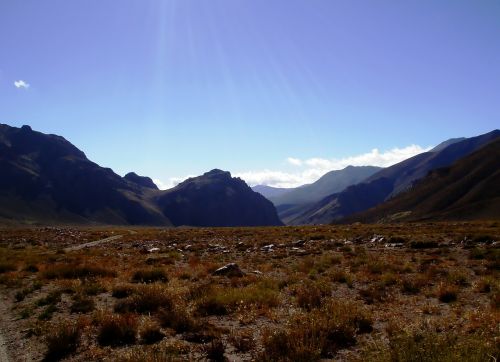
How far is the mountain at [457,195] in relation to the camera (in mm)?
131500

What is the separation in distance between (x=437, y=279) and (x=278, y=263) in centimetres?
931

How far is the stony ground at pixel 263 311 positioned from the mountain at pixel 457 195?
114937 millimetres

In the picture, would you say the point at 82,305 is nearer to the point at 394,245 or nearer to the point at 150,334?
the point at 150,334

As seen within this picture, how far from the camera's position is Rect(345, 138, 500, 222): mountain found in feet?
431

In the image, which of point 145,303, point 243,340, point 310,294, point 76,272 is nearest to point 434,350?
point 243,340

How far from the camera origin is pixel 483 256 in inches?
891

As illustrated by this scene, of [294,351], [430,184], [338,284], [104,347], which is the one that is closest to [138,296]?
[104,347]

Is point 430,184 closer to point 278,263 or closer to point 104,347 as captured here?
point 278,263

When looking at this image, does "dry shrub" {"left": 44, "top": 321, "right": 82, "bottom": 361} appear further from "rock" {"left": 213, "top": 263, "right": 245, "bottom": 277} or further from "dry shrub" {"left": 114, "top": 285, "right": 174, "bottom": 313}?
"rock" {"left": 213, "top": 263, "right": 245, "bottom": 277}

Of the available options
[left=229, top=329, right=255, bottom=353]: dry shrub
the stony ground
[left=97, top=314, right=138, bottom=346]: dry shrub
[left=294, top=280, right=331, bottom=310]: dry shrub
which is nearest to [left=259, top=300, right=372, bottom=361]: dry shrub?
the stony ground

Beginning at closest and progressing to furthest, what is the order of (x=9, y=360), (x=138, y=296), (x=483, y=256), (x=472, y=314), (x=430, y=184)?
1. (x=9, y=360)
2. (x=472, y=314)
3. (x=138, y=296)
4. (x=483, y=256)
5. (x=430, y=184)

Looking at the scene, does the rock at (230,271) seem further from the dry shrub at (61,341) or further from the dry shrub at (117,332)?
the dry shrub at (61,341)

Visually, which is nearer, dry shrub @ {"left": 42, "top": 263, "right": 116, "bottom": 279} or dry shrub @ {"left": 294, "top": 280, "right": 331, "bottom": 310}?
dry shrub @ {"left": 294, "top": 280, "right": 331, "bottom": 310}

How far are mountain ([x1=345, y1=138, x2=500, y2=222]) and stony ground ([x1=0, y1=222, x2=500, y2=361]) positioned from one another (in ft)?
377
